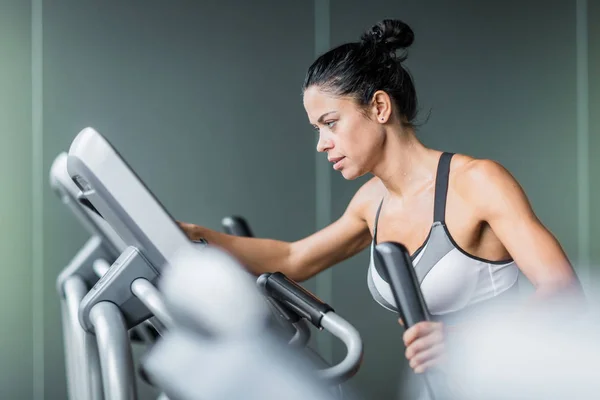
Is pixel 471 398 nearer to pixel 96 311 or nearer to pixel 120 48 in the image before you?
pixel 96 311

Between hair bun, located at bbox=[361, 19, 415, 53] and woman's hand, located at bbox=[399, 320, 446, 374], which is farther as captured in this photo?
hair bun, located at bbox=[361, 19, 415, 53]

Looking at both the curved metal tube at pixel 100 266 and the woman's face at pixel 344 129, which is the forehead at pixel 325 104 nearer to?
the woman's face at pixel 344 129

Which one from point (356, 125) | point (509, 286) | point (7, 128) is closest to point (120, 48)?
point (7, 128)

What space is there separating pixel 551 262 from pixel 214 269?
25.3 inches

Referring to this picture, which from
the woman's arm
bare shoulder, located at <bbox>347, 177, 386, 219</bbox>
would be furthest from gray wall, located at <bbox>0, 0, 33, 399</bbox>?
bare shoulder, located at <bbox>347, 177, 386, 219</bbox>

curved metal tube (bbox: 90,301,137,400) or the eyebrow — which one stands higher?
the eyebrow

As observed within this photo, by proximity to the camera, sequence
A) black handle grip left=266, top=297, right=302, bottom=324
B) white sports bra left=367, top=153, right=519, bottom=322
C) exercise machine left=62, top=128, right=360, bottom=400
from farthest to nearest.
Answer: white sports bra left=367, top=153, right=519, bottom=322 < black handle grip left=266, top=297, right=302, bottom=324 < exercise machine left=62, top=128, right=360, bottom=400

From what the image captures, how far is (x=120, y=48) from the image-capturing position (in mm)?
3326

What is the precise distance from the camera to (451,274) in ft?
4.82

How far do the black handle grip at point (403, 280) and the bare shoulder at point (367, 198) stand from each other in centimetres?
95

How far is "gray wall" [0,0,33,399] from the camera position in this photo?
3.17 m

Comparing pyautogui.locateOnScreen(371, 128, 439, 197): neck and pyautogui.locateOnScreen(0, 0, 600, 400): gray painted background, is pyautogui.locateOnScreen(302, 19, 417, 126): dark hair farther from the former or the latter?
pyautogui.locateOnScreen(0, 0, 600, 400): gray painted background

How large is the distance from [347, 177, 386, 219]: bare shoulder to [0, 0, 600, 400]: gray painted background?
1.71m

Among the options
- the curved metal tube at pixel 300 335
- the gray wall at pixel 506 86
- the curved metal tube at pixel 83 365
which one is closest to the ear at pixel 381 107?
the curved metal tube at pixel 300 335
